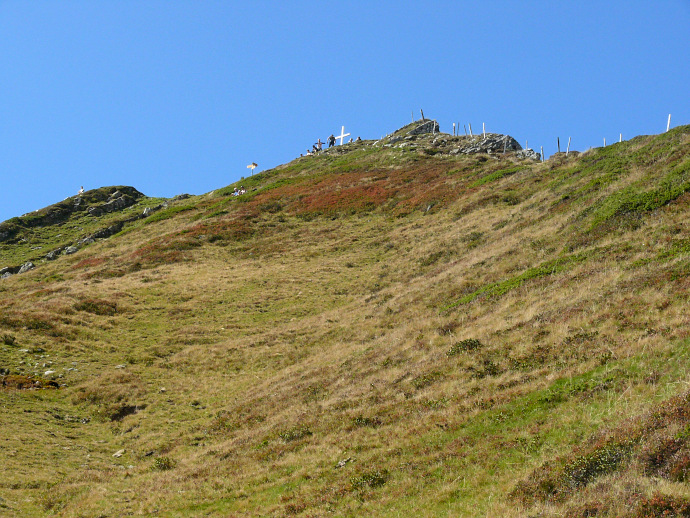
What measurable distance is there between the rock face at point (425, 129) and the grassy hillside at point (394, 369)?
172ft

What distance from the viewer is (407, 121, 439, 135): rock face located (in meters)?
103

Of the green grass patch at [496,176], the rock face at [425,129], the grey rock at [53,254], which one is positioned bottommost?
the green grass patch at [496,176]

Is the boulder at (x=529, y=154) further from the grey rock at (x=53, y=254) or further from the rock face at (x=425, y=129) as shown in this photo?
the grey rock at (x=53, y=254)

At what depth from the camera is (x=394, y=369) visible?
20938 mm

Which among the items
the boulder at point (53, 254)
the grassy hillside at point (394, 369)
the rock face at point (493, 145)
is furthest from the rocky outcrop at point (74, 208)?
the rock face at point (493, 145)

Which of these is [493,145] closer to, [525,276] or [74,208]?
[525,276]

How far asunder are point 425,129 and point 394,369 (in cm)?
8830

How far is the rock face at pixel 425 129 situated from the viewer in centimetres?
10262

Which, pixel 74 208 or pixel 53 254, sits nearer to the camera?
pixel 53 254

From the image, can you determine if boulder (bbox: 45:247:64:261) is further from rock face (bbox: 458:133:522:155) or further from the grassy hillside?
rock face (bbox: 458:133:522:155)

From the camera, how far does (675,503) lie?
810 cm

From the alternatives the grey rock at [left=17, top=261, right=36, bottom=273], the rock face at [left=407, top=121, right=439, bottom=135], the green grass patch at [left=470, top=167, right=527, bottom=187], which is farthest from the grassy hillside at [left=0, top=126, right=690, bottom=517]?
the rock face at [left=407, top=121, right=439, bottom=135]

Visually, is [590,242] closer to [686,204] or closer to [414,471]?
[686,204]

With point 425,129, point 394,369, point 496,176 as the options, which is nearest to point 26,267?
point 496,176
